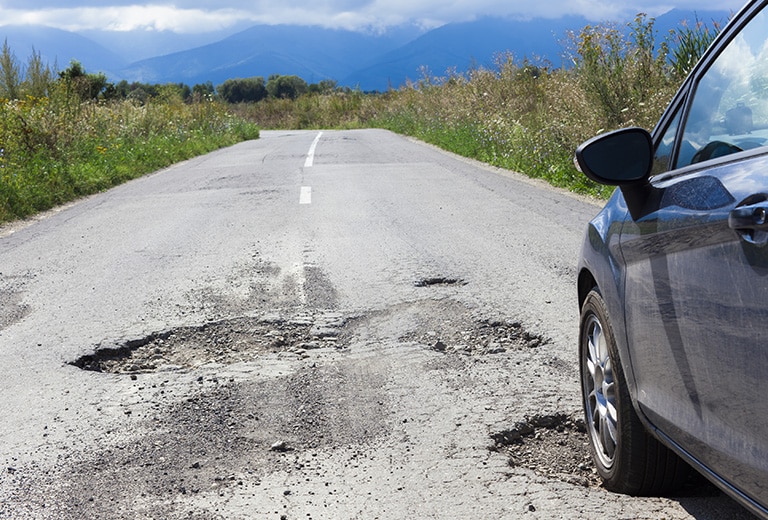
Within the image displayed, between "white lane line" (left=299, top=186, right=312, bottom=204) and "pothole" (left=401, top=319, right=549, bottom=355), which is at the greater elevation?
"pothole" (left=401, top=319, right=549, bottom=355)

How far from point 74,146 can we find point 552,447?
16888 millimetres

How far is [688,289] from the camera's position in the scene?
7.59 ft

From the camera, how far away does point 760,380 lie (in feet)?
6.17

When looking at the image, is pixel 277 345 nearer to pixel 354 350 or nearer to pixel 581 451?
pixel 354 350

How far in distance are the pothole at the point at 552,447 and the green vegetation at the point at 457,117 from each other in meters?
8.65

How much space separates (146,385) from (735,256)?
3.38 metres

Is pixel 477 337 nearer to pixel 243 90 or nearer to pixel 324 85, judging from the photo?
pixel 324 85

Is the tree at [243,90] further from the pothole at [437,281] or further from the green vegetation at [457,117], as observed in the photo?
the pothole at [437,281]

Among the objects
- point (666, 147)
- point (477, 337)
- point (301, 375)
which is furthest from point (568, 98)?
point (666, 147)

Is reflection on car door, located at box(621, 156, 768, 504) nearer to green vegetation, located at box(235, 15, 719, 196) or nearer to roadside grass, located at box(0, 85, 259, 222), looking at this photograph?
green vegetation, located at box(235, 15, 719, 196)

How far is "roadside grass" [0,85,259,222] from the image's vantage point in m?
13.9

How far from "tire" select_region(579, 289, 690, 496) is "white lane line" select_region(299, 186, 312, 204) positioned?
9.06m

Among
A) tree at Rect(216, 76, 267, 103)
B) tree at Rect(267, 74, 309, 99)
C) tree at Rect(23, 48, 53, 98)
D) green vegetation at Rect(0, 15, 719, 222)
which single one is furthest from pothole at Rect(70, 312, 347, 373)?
tree at Rect(216, 76, 267, 103)

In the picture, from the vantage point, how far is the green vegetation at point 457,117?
13.8m
